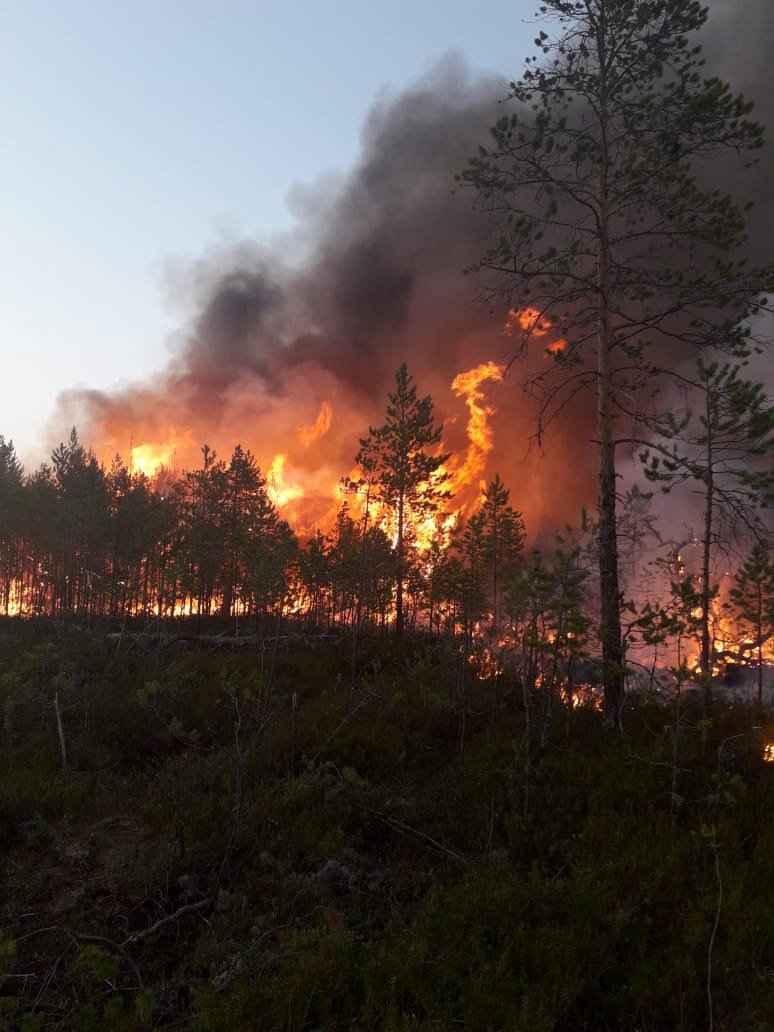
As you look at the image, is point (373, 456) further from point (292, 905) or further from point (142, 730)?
point (292, 905)

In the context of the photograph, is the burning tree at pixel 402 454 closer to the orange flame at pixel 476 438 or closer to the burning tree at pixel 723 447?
the burning tree at pixel 723 447

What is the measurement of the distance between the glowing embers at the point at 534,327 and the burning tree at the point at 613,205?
0.10 m

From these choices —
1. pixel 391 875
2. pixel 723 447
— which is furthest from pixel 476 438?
pixel 391 875

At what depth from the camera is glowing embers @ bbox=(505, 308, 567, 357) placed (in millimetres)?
11141

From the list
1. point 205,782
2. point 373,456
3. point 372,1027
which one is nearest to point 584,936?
point 372,1027

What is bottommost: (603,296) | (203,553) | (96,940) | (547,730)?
(96,940)

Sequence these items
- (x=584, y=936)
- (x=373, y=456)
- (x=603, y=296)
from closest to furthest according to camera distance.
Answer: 1. (x=584, y=936)
2. (x=603, y=296)
3. (x=373, y=456)

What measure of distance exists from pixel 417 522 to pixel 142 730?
22.3 m

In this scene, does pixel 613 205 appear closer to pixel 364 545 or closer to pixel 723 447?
pixel 723 447

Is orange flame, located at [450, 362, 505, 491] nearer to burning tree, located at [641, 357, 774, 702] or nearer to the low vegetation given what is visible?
burning tree, located at [641, 357, 774, 702]

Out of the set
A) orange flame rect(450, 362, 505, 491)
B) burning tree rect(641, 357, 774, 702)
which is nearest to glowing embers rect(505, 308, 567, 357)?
burning tree rect(641, 357, 774, 702)

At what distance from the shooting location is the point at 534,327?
1131cm

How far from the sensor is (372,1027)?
12.5 ft

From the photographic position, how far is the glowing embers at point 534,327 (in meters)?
11.1
